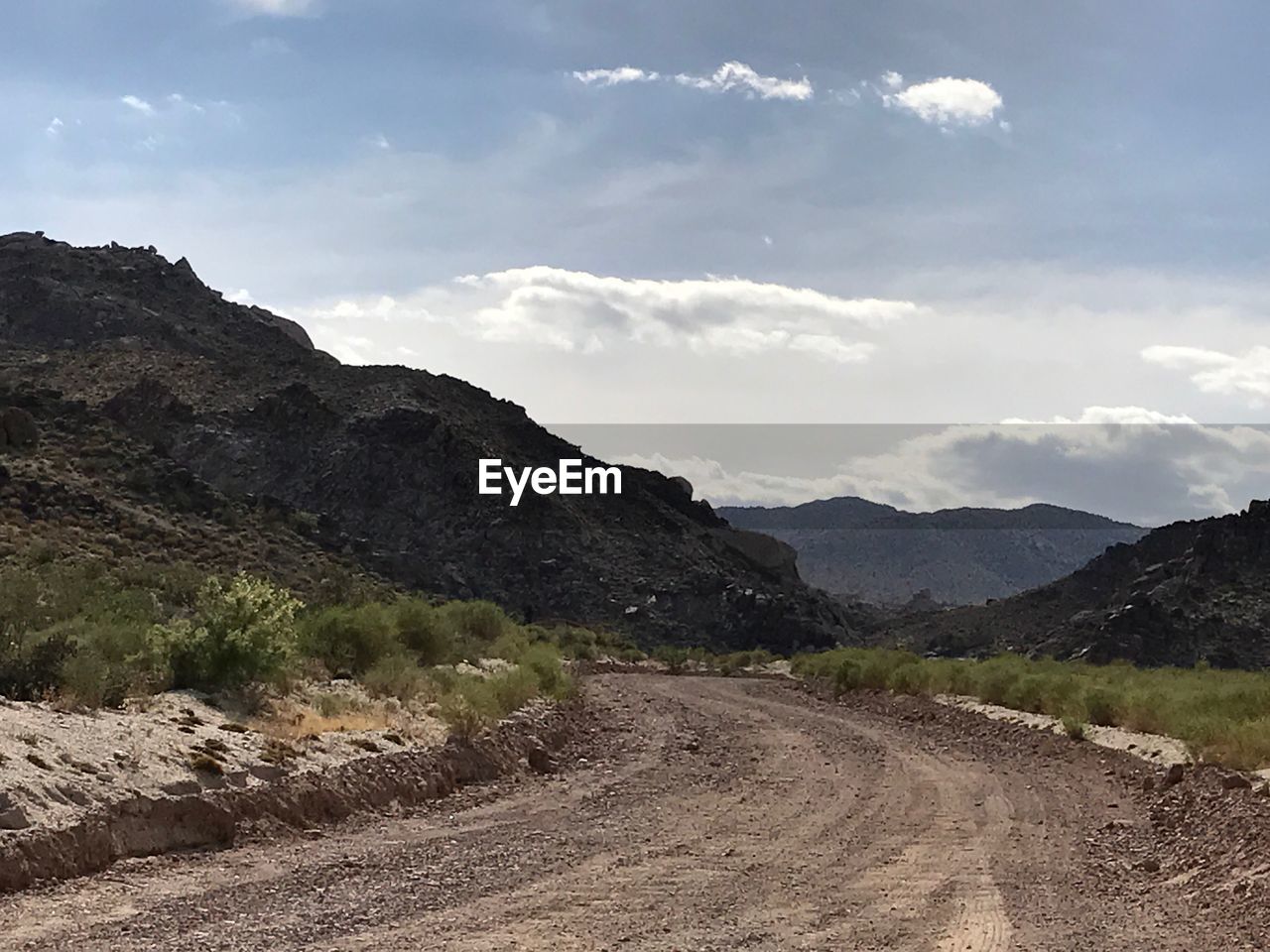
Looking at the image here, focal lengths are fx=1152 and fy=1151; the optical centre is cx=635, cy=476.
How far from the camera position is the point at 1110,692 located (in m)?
24.8

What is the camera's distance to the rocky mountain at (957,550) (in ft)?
566

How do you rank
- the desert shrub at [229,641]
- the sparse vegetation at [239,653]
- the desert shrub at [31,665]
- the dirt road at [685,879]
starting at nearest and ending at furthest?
the dirt road at [685,879] < the desert shrub at [31,665] < the sparse vegetation at [239,653] < the desert shrub at [229,641]

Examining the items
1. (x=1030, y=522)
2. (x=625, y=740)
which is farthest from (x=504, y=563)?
(x=1030, y=522)

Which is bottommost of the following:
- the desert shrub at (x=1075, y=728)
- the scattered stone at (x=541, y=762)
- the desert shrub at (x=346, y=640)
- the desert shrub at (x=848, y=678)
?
the desert shrub at (x=848, y=678)

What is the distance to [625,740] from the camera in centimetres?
2222

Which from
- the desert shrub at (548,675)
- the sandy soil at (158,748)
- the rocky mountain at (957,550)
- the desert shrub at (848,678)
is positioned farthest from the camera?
the rocky mountain at (957,550)

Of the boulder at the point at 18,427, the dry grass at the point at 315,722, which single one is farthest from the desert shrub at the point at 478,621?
the boulder at the point at 18,427

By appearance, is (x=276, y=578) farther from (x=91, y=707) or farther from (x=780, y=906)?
(x=780, y=906)

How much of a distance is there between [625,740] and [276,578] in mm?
24135

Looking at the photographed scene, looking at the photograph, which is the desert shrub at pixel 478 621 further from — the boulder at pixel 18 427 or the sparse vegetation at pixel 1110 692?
the boulder at pixel 18 427

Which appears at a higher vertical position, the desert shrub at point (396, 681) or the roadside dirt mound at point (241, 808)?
the desert shrub at point (396, 681)

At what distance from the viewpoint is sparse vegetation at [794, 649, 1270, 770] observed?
1677 cm

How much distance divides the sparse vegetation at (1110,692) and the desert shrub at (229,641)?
→ 530 inches

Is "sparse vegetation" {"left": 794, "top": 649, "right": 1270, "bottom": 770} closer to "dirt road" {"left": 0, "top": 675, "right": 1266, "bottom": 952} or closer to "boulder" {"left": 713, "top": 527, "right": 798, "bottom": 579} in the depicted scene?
"dirt road" {"left": 0, "top": 675, "right": 1266, "bottom": 952}
